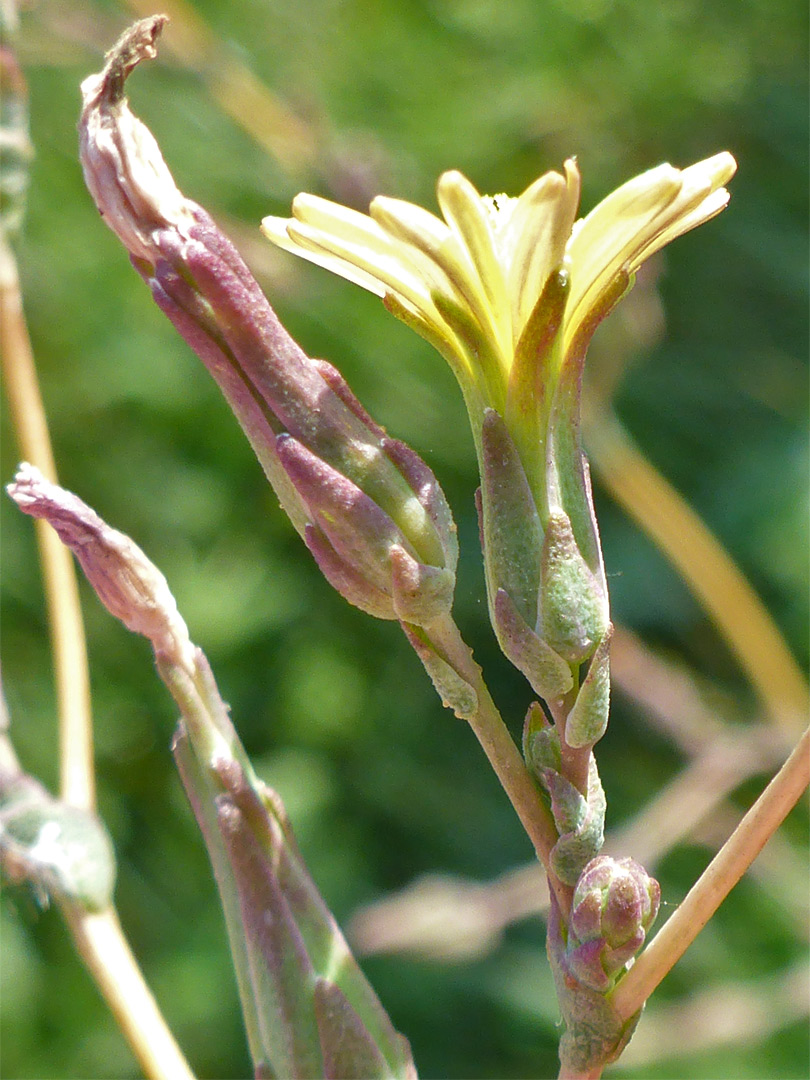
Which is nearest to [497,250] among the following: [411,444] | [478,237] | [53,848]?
[478,237]

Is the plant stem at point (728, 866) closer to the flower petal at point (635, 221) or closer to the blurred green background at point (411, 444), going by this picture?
the flower petal at point (635, 221)

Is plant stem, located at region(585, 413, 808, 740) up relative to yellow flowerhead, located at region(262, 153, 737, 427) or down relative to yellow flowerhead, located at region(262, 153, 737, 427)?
down

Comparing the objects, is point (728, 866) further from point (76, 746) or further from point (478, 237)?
point (76, 746)

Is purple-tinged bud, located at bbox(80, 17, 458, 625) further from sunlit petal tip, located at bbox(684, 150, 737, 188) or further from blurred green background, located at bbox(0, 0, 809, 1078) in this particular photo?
blurred green background, located at bbox(0, 0, 809, 1078)

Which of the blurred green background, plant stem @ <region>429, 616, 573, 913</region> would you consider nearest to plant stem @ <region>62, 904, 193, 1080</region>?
plant stem @ <region>429, 616, 573, 913</region>

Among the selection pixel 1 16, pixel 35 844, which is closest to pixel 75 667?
pixel 35 844
